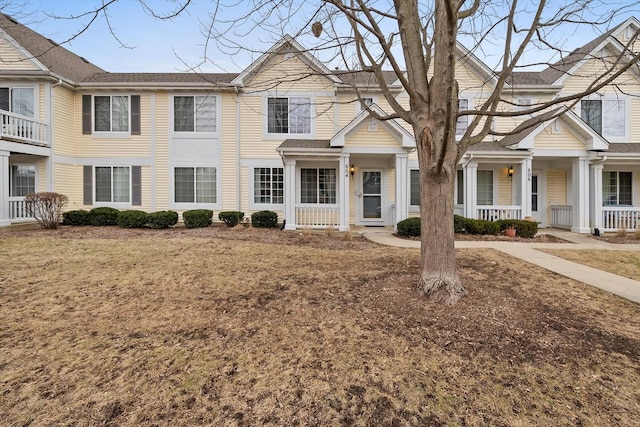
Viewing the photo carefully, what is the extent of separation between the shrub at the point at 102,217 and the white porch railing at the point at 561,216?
1829 centimetres

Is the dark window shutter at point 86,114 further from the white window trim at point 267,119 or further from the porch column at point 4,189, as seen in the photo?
the white window trim at point 267,119

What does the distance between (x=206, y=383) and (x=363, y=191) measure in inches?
483

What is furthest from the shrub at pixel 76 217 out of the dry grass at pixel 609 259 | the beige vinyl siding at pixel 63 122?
the dry grass at pixel 609 259

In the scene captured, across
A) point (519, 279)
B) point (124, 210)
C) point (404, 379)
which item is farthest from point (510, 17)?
point (124, 210)

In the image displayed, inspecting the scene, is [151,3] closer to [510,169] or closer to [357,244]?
[357,244]

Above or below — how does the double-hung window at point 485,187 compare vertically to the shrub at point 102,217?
above

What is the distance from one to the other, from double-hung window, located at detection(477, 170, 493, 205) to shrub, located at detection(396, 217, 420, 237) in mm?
4937

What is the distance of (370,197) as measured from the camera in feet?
47.7

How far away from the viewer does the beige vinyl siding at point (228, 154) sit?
14.2 m

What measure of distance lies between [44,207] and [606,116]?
890 inches

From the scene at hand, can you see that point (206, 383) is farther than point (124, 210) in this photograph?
No

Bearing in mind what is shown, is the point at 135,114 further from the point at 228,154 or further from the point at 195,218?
the point at 195,218

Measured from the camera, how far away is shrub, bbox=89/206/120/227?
13.1m

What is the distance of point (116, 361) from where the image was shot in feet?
10.6
